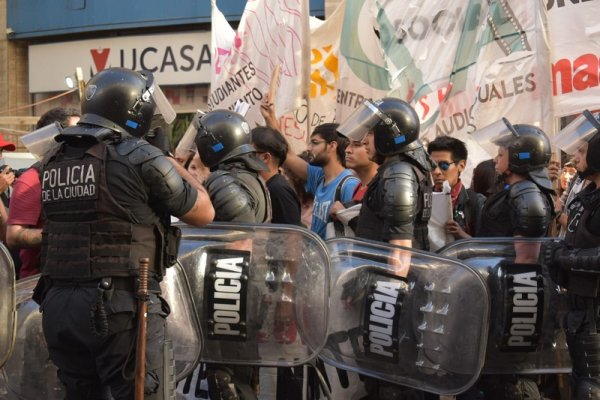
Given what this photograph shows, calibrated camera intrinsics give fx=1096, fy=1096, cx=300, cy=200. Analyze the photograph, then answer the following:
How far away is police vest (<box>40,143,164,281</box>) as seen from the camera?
4316mm

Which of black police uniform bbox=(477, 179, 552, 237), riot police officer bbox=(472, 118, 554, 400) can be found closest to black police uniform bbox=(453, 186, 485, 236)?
riot police officer bbox=(472, 118, 554, 400)

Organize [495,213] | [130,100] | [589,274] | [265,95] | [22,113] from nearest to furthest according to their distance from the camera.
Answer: [130,100]
[589,274]
[495,213]
[265,95]
[22,113]

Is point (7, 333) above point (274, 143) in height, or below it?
below

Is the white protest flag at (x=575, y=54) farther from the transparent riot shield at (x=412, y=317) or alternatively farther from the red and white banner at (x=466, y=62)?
the transparent riot shield at (x=412, y=317)

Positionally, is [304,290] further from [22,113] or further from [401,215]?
[22,113]

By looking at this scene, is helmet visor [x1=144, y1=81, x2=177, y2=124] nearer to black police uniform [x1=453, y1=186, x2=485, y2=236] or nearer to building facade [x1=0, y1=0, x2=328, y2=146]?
black police uniform [x1=453, y1=186, x2=485, y2=236]

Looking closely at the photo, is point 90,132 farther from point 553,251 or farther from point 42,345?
point 553,251

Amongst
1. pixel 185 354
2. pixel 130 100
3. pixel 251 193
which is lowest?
pixel 185 354

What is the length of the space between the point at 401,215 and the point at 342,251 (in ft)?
1.22

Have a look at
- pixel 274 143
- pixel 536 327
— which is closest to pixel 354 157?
pixel 274 143

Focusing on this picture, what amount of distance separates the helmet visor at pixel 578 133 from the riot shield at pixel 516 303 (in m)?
0.51

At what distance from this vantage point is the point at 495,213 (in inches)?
248

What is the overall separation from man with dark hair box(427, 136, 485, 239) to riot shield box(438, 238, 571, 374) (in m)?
1.63

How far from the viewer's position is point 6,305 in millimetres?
5164
